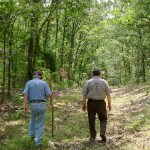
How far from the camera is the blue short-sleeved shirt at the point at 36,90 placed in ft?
32.2

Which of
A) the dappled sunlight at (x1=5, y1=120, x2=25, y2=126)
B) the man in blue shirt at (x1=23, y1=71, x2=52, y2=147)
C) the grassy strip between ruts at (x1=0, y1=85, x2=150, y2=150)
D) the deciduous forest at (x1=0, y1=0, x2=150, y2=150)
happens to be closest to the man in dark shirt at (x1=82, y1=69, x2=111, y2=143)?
the grassy strip between ruts at (x1=0, y1=85, x2=150, y2=150)

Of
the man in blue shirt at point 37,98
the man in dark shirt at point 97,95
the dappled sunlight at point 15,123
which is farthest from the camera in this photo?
the dappled sunlight at point 15,123

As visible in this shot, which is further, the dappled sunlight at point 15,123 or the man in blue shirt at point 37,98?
the dappled sunlight at point 15,123

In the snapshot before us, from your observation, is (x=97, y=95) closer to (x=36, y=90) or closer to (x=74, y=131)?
(x=36, y=90)

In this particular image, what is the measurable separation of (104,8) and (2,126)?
36.6 m

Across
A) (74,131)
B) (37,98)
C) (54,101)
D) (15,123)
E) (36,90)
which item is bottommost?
(74,131)

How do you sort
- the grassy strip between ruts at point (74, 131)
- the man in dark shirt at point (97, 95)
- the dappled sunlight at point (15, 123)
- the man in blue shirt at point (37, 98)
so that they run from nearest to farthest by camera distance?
the man in blue shirt at point (37, 98), the grassy strip between ruts at point (74, 131), the man in dark shirt at point (97, 95), the dappled sunlight at point (15, 123)

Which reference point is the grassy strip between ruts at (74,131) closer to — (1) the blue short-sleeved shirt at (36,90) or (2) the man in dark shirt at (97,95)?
(2) the man in dark shirt at (97,95)

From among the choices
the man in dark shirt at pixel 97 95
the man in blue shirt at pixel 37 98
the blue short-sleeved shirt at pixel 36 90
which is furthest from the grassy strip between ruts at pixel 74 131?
the blue short-sleeved shirt at pixel 36 90

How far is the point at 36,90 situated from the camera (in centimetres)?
982

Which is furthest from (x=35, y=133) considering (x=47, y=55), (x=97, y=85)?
(x=47, y=55)

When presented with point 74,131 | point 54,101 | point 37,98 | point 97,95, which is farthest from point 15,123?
point 54,101

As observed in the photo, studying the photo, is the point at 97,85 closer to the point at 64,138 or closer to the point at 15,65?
the point at 64,138

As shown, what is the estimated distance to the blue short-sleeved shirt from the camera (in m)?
9.81
